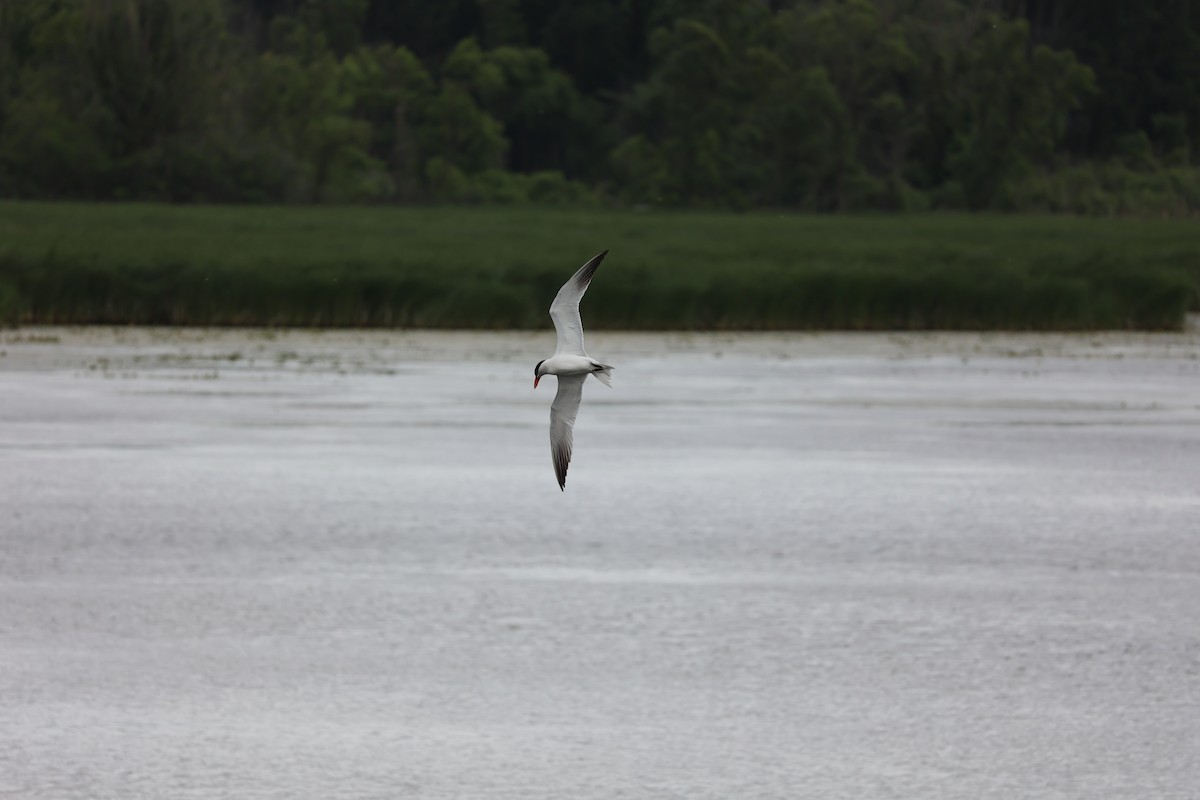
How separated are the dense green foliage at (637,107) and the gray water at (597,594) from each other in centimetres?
3863

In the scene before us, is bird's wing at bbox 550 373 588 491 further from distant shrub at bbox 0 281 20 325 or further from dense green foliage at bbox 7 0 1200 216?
dense green foliage at bbox 7 0 1200 216

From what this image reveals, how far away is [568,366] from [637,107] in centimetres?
7077

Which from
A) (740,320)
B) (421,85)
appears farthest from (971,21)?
(740,320)

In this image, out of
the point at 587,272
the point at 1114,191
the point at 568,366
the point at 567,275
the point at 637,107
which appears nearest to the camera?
the point at 587,272

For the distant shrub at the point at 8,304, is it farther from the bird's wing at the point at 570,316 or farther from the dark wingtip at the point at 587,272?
the dark wingtip at the point at 587,272

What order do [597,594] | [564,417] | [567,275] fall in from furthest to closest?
[567,275]
[597,594]
[564,417]

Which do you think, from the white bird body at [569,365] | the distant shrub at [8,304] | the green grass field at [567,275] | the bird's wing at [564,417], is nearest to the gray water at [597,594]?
the bird's wing at [564,417]

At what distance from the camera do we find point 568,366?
678cm

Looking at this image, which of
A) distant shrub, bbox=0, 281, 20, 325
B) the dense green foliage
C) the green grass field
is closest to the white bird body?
the green grass field

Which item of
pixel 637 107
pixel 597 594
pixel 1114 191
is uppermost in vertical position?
pixel 637 107

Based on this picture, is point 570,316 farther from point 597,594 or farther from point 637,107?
point 637,107

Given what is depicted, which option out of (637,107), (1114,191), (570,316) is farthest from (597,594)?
(637,107)

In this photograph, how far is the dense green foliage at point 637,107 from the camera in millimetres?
67125

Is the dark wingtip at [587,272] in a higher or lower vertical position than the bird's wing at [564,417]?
higher
